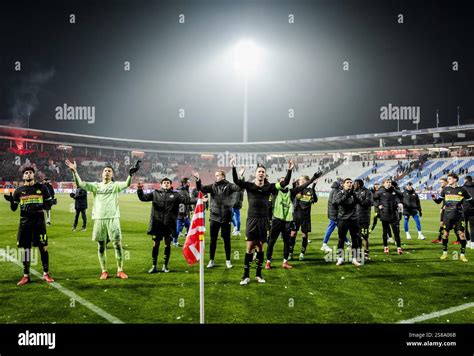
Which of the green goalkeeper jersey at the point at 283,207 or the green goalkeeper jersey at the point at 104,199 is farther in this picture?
the green goalkeeper jersey at the point at 283,207

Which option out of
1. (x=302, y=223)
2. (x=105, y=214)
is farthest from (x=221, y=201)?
(x=302, y=223)

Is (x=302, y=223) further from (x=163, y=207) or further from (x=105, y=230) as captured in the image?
(x=105, y=230)

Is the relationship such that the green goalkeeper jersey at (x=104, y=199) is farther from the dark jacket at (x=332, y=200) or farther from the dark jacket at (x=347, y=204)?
the dark jacket at (x=332, y=200)

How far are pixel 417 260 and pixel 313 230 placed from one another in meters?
6.54

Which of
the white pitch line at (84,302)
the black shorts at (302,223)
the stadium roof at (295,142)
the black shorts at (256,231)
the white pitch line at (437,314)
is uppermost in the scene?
the stadium roof at (295,142)

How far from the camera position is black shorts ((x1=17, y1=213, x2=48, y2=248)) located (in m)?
7.08

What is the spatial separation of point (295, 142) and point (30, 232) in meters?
52.2

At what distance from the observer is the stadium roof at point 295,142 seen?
148 ft

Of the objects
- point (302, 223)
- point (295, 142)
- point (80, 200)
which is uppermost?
point (295, 142)

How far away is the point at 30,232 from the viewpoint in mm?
7121

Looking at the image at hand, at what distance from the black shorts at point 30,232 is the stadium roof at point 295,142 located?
43.7 metres

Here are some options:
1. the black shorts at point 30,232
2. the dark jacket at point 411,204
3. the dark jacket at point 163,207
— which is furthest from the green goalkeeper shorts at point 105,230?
the dark jacket at point 411,204
